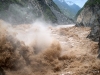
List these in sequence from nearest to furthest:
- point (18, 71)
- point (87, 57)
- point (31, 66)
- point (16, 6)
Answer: point (18, 71), point (31, 66), point (87, 57), point (16, 6)

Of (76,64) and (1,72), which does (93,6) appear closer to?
(76,64)

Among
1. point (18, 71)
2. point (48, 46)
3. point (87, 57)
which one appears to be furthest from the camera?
point (48, 46)

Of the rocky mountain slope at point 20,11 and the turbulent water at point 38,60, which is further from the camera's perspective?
the rocky mountain slope at point 20,11

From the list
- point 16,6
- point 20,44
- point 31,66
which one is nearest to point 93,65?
point 31,66

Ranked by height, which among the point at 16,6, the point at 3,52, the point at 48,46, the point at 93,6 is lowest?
the point at 16,6

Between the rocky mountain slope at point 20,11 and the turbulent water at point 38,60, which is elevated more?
the turbulent water at point 38,60

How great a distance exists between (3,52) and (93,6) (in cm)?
5132

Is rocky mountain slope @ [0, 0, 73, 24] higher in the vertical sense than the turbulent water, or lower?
lower

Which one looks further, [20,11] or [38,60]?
[20,11]

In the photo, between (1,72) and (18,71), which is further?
(18,71)

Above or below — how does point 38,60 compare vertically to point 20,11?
above

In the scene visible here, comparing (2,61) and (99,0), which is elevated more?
(2,61)

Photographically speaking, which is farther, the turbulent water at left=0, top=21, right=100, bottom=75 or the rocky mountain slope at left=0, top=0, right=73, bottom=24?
the rocky mountain slope at left=0, top=0, right=73, bottom=24

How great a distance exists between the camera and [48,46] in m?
21.1
